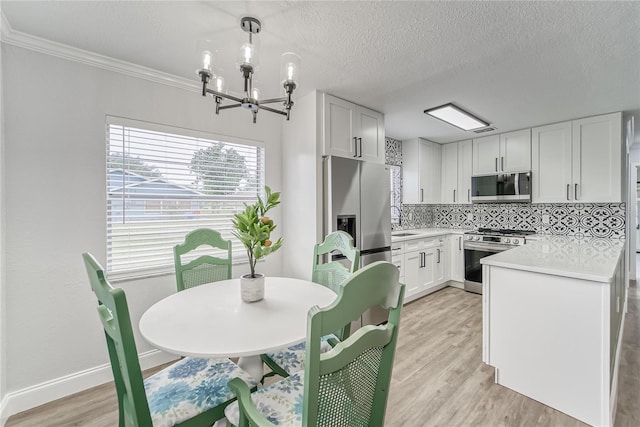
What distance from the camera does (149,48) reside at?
1954 mm

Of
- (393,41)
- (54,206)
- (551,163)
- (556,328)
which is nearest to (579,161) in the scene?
(551,163)

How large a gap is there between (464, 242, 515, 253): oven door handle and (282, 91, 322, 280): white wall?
253cm

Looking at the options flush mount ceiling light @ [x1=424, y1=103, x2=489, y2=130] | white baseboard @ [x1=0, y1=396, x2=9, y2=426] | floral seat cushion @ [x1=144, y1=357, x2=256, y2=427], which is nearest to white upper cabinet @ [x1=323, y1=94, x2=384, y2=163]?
flush mount ceiling light @ [x1=424, y1=103, x2=489, y2=130]

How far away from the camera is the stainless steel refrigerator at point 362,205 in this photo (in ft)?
8.76

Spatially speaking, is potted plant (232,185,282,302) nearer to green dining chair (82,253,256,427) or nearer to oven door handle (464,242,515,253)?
green dining chair (82,253,256,427)

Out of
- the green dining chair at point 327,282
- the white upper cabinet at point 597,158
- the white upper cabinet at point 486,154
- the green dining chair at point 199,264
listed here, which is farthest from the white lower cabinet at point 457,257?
the green dining chair at point 199,264

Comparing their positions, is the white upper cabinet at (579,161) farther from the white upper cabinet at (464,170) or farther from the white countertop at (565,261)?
the white countertop at (565,261)

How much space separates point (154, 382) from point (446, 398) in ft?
5.78

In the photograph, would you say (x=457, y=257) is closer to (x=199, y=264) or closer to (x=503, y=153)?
(x=503, y=153)

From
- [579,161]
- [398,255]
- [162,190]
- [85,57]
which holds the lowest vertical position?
[398,255]

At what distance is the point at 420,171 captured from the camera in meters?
4.41

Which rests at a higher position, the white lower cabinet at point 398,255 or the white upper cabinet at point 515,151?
the white upper cabinet at point 515,151

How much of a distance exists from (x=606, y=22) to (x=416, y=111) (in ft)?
5.49

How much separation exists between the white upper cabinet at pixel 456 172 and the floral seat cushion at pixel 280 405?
4.19 meters
